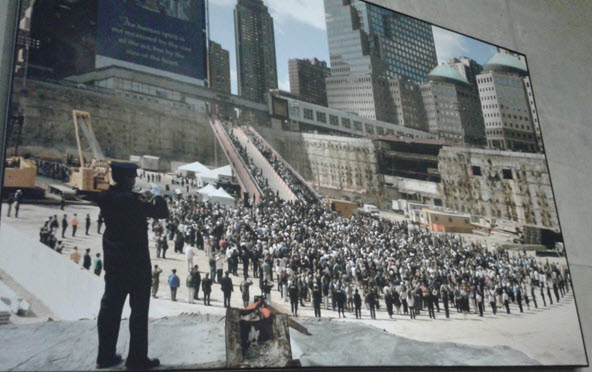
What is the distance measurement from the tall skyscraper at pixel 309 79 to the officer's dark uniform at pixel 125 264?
3.00 metres

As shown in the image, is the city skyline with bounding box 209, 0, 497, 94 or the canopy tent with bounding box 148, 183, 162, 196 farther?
the city skyline with bounding box 209, 0, 497, 94

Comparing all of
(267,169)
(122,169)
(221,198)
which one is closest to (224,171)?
(221,198)

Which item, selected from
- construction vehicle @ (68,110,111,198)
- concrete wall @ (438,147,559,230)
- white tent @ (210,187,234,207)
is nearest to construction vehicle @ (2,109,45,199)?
construction vehicle @ (68,110,111,198)

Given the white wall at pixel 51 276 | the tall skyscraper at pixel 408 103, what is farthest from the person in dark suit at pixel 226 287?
the tall skyscraper at pixel 408 103

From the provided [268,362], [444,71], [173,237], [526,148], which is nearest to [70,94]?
[173,237]

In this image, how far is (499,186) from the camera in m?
7.30

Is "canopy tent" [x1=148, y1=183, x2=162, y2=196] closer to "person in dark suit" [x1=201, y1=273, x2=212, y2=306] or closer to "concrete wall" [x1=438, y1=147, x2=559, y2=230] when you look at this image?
"person in dark suit" [x1=201, y1=273, x2=212, y2=306]

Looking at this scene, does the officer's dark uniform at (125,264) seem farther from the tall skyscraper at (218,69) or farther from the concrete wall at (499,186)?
the concrete wall at (499,186)

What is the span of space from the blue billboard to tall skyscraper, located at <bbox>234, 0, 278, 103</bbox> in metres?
0.56

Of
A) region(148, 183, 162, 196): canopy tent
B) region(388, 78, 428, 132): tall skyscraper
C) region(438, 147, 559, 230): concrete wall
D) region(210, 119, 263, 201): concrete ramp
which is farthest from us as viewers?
region(388, 78, 428, 132): tall skyscraper

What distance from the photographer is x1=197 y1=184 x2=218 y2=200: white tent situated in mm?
5520

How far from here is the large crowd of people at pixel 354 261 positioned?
203 inches

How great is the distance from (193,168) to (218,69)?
1.65 metres

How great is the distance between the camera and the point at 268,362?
4461 mm
